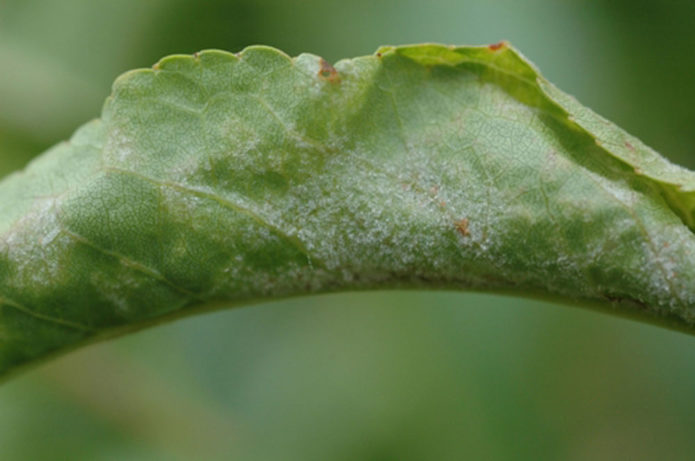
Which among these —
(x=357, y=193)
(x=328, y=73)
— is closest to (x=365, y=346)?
(x=357, y=193)

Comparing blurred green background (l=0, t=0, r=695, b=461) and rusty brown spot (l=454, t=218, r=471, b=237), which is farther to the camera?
blurred green background (l=0, t=0, r=695, b=461)

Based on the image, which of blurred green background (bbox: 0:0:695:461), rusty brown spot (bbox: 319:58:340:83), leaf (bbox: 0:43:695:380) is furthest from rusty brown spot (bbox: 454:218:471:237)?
blurred green background (bbox: 0:0:695:461)

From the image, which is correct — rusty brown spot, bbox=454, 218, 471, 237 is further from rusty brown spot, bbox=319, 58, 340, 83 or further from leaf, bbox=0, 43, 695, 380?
rusty brown spot, bbox=319, 58, 340, 83

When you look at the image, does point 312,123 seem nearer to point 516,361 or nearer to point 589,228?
point 589,228

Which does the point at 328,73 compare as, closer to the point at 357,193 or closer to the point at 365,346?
the point at 357,193

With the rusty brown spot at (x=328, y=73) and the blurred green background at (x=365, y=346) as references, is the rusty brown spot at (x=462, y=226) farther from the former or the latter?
the blurred green background at (x=365, y=346)

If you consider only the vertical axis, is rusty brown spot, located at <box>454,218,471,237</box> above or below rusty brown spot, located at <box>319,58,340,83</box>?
below
